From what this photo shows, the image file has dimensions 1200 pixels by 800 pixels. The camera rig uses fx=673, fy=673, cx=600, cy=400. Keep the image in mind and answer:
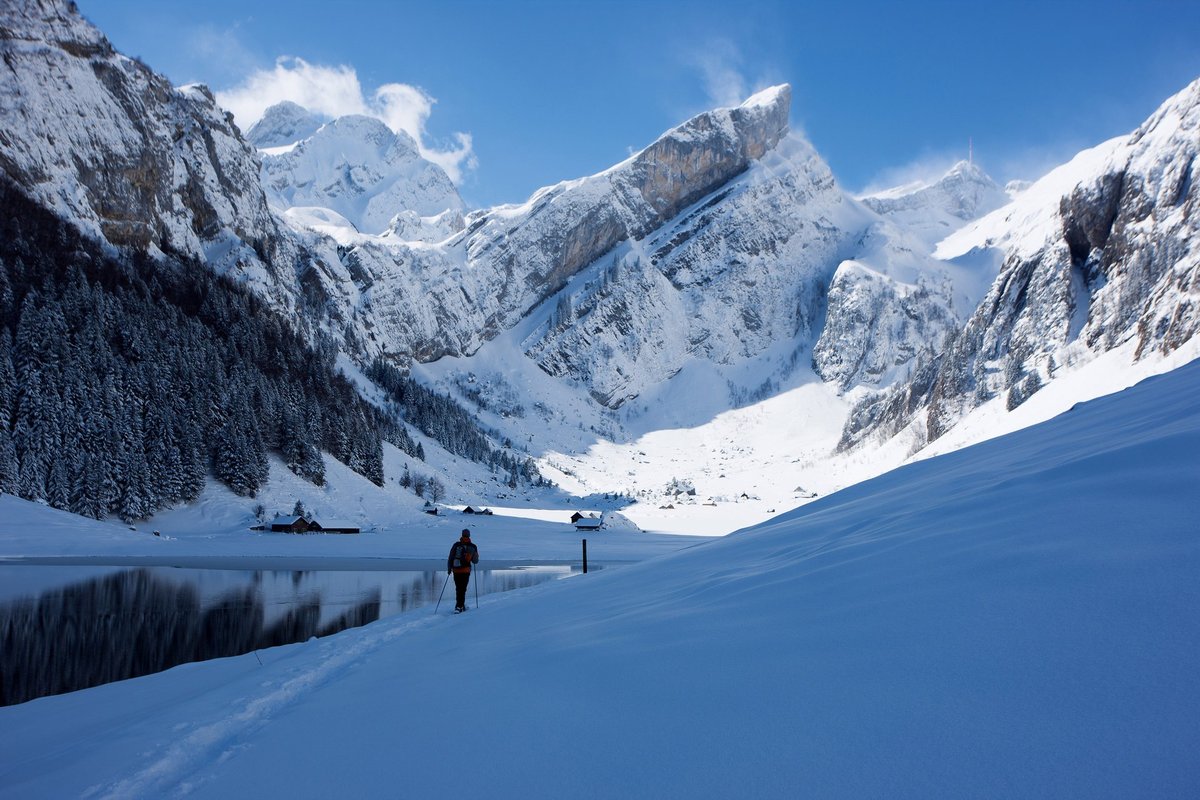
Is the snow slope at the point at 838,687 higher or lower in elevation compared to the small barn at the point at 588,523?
lower

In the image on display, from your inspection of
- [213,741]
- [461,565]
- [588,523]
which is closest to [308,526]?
[588,523]

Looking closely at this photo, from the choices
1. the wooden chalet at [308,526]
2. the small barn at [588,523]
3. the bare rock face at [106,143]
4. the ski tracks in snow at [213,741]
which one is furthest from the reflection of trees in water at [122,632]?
the bare rock face at [106,143]

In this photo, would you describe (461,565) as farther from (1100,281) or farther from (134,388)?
(1100,281)

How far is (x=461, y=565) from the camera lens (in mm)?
14703

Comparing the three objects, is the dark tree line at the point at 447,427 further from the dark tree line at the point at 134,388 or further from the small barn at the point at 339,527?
the small barn at the point at 339,527

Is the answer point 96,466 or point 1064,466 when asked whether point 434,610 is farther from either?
point 96,466

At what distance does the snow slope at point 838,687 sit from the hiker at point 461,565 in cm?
693

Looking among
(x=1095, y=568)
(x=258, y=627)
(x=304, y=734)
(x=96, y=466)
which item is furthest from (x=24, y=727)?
(x=96, y=466)

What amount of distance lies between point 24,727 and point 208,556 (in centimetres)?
3294

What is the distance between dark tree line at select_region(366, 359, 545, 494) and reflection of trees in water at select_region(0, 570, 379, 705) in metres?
93.4

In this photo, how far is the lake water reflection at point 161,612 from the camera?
438 inches

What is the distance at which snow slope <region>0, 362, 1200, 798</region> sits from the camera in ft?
7.84

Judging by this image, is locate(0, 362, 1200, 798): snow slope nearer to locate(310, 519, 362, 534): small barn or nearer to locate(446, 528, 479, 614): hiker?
locate(446, 528, 479, 614): hiker

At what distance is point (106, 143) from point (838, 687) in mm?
107851
